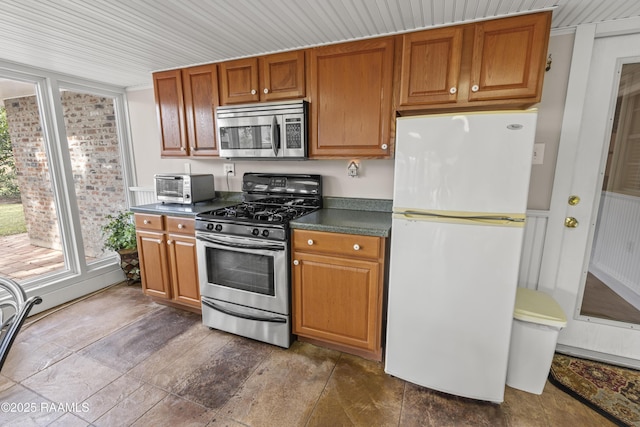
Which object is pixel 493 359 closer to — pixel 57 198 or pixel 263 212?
pixel 263 212

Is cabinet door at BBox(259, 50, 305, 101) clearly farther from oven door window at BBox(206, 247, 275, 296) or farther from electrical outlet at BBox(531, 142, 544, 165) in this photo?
electrical outlet at BBox(531, 142, 544, 165)

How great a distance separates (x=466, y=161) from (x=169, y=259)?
96.1 inches

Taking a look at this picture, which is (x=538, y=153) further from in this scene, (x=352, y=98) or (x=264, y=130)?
(x=264, y=130)

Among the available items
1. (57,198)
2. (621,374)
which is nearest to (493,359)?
(621,374)

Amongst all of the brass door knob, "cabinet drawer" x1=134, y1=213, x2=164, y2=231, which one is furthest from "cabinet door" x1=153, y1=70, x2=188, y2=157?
the brass door knob

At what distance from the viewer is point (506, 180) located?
1.48m

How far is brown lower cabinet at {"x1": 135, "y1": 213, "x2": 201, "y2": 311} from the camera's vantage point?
2504 mm

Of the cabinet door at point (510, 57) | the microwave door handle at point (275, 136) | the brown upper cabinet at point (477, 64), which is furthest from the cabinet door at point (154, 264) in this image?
the cabinet door at point (510, 57)

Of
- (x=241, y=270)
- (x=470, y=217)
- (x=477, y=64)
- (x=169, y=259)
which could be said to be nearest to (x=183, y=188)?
(x=169, y=259)

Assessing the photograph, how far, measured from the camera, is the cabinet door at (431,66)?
1.80 metres

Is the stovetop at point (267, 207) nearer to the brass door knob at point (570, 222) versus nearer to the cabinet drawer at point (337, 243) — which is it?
the cabinet drawer at point (337, 243)

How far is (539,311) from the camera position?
173 centimetres

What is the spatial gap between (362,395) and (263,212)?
4.60 ft

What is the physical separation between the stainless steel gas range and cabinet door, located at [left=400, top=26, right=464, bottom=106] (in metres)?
1.00
